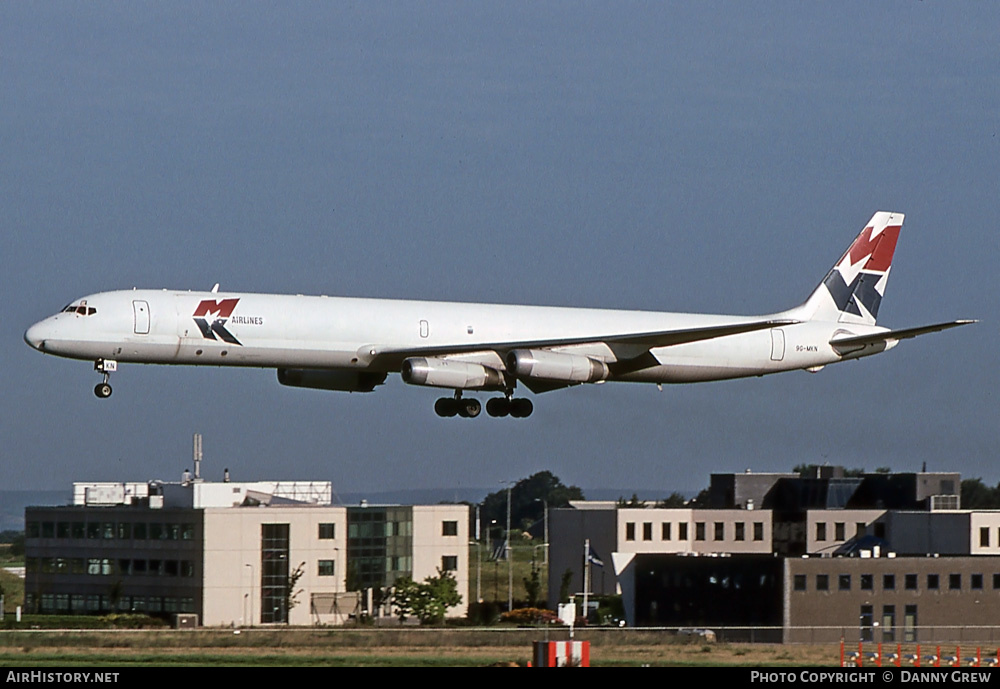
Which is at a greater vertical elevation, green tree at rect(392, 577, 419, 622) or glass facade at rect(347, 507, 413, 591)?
glass facade at rect(347, 507, 413, 591)

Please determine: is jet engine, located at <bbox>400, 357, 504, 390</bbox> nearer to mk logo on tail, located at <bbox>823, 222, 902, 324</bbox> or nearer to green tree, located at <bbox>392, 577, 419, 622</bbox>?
mk logo on tail, located at <bbox>823, 222, 902, 324</bbox>

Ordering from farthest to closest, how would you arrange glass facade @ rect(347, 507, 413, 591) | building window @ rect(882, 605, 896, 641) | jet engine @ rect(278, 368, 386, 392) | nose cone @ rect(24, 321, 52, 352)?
1. glass facade @ rect(347, 507, 413, 591)
2. building window @ rect(882, 605, 896, 641)
3. jet engine @ rect(278, 368, 386, 392)
4. nose cone @ rect(24, 321, 52, 352)

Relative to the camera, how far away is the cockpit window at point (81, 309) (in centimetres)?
5566

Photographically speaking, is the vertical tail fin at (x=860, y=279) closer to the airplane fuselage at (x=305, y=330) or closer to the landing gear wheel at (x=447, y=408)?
the airplane fuselage at (x=305, y=330)

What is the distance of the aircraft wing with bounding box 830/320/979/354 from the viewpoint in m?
61.9

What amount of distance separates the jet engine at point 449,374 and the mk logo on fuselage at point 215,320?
6531 mm

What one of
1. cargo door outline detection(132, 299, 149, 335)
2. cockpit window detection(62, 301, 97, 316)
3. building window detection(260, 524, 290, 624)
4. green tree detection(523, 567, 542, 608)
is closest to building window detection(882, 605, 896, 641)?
green tree detection(523, 567, 542, 608)

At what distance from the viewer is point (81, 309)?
55.9 metres

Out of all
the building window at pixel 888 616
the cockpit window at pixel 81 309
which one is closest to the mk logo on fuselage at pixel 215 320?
the cockpit window at pixel 81 309

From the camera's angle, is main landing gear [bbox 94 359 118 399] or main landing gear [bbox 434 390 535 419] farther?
main landing gear [bbox 434 390 535 419]

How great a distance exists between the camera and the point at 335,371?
202ft

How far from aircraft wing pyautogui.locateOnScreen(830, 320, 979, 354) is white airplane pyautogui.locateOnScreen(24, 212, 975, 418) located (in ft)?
0.29

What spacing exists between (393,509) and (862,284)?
38140 mm

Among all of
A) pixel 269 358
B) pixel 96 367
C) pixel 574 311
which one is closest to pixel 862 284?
pixel 574 311
